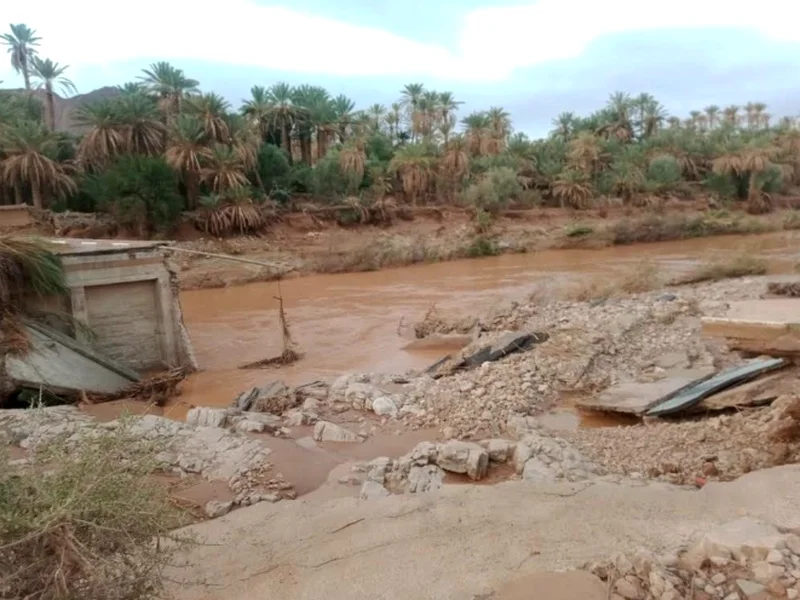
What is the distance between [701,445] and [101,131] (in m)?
32.3

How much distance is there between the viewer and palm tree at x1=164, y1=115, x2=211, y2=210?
33.6m

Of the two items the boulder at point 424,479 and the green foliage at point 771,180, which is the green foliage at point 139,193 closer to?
the boulder at point 424,479

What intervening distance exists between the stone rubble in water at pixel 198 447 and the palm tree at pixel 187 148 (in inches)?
1067

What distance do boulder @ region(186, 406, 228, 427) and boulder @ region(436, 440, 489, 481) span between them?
3.04 m

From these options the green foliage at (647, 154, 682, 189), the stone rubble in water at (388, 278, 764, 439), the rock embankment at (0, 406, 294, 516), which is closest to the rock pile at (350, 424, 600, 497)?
the rock embankment at (0, 406, 294, 516)

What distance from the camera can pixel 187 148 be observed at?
33.8 m

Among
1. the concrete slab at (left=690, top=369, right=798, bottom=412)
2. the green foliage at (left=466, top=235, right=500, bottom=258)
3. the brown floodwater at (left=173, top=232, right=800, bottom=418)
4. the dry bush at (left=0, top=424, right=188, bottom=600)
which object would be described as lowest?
the brown floodwater at (left=173, top=232, right=800, bottom=418)

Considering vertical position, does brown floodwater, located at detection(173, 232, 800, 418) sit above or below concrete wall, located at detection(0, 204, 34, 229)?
below

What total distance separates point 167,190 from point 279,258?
257 inches

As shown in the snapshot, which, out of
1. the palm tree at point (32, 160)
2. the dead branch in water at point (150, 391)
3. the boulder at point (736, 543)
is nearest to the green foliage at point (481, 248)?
the palm tree at point (32, 160)

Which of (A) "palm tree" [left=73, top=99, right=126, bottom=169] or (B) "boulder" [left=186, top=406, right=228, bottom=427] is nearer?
(B) "boulder" [left=186, top=406, right=228, bottom=427]

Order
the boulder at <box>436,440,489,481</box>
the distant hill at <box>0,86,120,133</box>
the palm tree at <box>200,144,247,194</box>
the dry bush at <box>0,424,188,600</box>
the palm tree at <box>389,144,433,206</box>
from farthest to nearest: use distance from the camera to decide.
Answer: the distant hill at <box>0,86,120,133</box> → the palm tree at <box>389,144,433,206</box> → the palm tree at <box>200,144,247,194</box> → the boulder at <box>436,440,489,481</box> → the dry bush at <box>0,424,188,600</box>

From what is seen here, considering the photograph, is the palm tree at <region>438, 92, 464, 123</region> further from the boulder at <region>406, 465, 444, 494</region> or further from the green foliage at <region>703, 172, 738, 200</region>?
the boulder at <region>406, 465, 444, 494</region>

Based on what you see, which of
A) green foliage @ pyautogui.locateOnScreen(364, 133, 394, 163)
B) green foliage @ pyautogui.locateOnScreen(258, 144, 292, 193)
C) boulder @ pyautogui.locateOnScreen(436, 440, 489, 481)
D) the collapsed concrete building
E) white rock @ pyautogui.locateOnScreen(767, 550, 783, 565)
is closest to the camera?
white rock @ pyautogui.locateOnScreen(767, 550, 783, 565)
